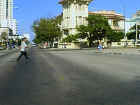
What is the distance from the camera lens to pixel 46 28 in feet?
280

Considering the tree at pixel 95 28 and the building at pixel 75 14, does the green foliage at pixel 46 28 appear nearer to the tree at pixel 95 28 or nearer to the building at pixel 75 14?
the building at pixel 75 14

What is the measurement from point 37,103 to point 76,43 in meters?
82.9

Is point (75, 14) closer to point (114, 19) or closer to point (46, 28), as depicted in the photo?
point (46, 28)

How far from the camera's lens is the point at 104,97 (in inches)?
268

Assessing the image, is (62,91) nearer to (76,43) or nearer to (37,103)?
(37,103)

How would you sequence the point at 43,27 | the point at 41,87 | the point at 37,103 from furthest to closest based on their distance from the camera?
1. the point at 43,27
2. the point at 41,87
3. the point at 37,103

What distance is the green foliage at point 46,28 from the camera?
8594cm

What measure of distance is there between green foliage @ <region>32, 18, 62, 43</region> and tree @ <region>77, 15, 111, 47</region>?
42.2 feet

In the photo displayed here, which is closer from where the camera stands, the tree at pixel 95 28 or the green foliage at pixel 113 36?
the tree at pixel 95 28

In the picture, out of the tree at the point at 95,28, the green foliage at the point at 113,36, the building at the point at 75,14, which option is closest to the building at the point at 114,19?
the building at the point at 75,14

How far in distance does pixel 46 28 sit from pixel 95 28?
17909 mm

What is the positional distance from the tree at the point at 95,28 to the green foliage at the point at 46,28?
42.2ft

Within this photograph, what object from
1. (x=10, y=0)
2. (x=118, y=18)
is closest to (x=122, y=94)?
(x=118, y=18)

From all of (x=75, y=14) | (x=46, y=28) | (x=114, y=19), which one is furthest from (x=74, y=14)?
(x=114, y=19)
